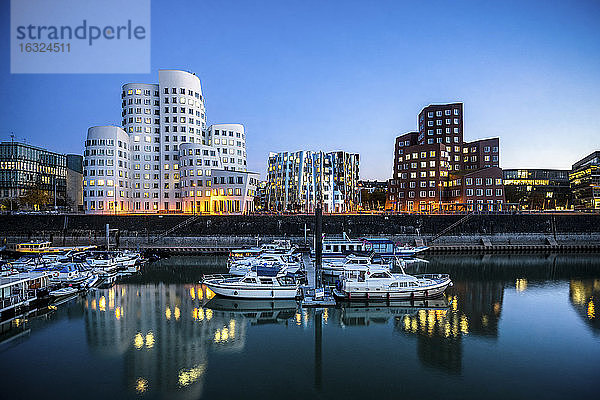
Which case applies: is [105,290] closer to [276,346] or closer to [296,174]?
[276,346]

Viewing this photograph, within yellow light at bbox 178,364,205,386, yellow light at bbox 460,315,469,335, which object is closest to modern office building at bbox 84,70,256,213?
yellow light at bbox 460,315,469,335

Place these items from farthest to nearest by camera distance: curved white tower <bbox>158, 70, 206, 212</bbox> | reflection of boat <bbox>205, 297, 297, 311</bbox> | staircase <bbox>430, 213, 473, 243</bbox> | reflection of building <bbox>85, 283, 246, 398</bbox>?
curved white tower <bbox>158, 70, 206, 212</bbox> → staircase <bbox>430, 213, 473, 243</bbox> → reflection of boat <bbox>205, 297, 297, 311</bbox> → reflection of building <bbox>85, 283, 246, 398</bbox>

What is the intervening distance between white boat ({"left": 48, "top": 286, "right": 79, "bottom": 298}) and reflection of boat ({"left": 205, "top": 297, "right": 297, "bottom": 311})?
50.9 ft

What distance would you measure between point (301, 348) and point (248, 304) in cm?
1138

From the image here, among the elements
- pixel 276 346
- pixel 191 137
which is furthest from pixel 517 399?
pixel 191 137

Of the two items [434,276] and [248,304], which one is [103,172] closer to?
[248,304]

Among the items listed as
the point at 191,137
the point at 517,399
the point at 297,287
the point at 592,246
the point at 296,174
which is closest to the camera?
the point at 517,399

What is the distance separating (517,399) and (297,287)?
21.5m

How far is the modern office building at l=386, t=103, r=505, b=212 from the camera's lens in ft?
332

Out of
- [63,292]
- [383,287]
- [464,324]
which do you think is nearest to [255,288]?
[383,287]

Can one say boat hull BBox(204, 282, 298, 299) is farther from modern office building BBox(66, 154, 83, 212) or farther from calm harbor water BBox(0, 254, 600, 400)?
modern office building BBox(66, 154, 83, 212)

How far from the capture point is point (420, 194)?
109938 millimetres

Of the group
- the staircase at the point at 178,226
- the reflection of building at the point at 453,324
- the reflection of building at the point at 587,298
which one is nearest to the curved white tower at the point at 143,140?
the staircase at the point at 178,226

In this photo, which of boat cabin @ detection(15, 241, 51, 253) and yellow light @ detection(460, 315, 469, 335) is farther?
boat cabin @ detection(15, 241, 51, 253)
